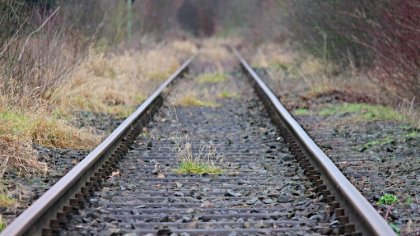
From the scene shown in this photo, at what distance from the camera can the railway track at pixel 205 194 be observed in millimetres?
5121

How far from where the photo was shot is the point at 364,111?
39.1 ft

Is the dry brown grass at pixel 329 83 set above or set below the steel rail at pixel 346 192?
below

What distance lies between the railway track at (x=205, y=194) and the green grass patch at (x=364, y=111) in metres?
1.97

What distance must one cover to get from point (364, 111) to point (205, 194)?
6041 millimetres

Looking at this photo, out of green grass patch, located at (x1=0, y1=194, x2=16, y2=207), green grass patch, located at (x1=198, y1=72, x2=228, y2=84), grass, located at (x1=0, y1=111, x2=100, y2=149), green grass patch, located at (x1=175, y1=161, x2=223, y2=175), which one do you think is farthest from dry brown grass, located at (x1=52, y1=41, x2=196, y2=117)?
green grass patch, located at (x1=0, y1=194, x2=16, y2=207)

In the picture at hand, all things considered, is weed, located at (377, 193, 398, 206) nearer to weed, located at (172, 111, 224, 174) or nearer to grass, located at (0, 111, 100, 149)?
weed, located at (172, 111, 224, 174)

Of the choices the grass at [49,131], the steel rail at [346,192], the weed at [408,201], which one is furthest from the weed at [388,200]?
the grass at [49,131]

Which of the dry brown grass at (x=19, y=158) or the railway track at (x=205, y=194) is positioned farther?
the dry brown grass at (x=19, y=158)

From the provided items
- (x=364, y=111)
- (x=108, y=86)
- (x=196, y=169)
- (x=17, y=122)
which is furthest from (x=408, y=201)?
(x=108, y=86)

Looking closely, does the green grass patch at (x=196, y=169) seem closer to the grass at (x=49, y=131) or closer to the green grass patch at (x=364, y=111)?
the grass at (x=49, y=131)

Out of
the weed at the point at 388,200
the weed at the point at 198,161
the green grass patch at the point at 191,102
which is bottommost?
the green grass patch at the point at 191,102

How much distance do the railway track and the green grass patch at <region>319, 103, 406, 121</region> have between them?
6.46 feet

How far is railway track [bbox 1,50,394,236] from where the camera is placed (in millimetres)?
5121

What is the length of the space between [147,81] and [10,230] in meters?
13.0
